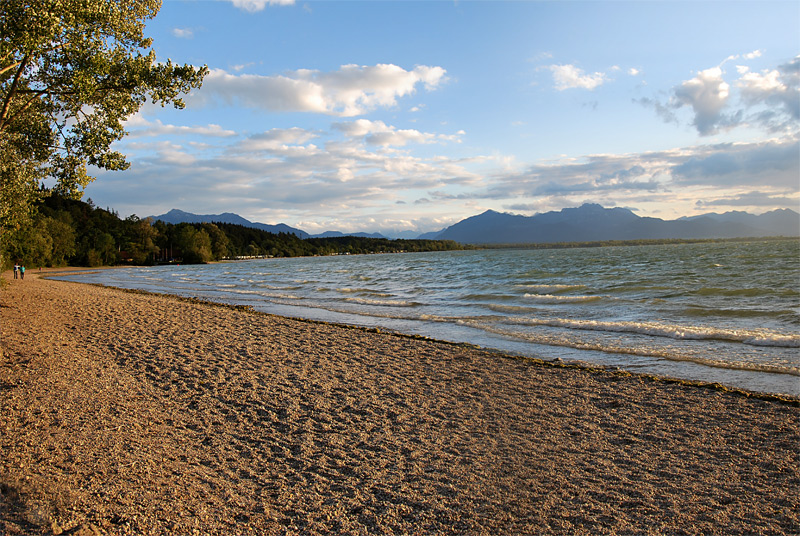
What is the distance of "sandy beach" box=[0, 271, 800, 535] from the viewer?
3.92m

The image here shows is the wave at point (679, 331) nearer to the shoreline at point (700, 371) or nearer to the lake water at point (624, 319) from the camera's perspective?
the lake water at point (624, 319)

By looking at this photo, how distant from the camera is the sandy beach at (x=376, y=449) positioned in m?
3.92

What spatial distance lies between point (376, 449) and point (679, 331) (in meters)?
11.3

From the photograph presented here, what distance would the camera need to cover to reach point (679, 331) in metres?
13.2

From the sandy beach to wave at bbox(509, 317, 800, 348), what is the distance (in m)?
5.15

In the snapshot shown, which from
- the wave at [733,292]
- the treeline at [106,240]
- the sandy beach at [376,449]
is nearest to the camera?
the sandy beach at [376,449]

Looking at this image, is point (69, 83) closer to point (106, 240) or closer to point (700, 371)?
point (700, 371)

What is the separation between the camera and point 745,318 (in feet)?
49.8

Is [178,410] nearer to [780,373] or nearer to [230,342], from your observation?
[230,342]

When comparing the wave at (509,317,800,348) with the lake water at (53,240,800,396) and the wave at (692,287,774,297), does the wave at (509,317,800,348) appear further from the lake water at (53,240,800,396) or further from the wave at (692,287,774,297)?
the wave at (692,287,774,297)

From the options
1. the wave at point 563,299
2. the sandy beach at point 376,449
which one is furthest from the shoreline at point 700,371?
the wave at point 563,299

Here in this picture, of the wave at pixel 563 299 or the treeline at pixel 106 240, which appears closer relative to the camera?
the wave at pixel 563 299

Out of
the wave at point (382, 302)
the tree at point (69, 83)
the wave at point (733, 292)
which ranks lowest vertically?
the wave at point (382, 302)

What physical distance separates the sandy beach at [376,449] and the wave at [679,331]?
16.9 ft
